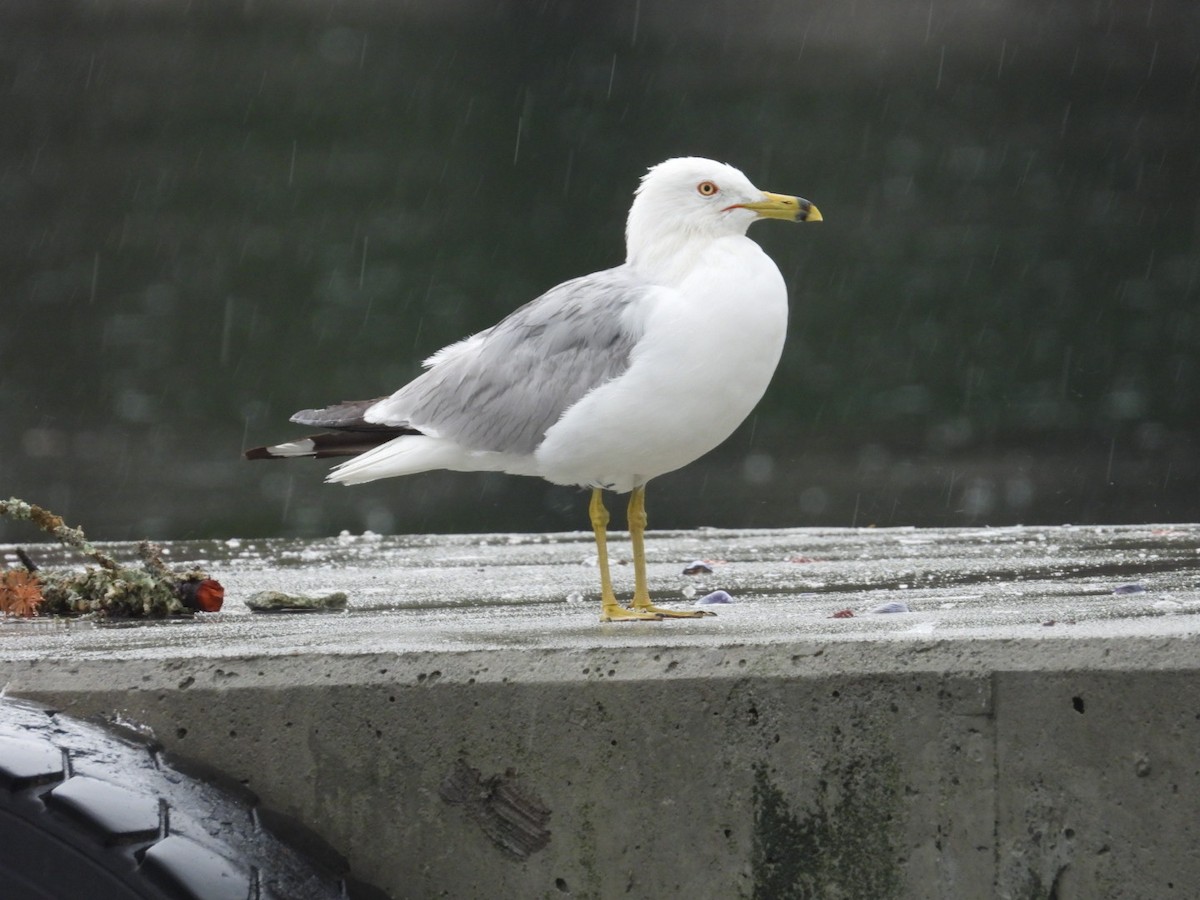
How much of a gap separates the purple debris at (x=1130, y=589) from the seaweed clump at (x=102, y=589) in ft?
7.01

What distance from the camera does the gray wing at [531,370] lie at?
3.92 metres

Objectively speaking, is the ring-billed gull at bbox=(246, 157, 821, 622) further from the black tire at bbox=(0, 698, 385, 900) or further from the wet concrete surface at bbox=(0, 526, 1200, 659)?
the black tire at bbox=(0, 698, 385, 900)

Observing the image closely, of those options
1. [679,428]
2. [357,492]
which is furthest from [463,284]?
[679,428]

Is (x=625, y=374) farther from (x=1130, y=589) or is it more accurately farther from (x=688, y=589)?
(x=1130, y=589)

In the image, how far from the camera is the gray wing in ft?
12.8

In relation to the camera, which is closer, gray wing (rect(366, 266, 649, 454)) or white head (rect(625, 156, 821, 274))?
gray wing (rect(366, 266, 649, 454))

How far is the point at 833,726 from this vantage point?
287 cm

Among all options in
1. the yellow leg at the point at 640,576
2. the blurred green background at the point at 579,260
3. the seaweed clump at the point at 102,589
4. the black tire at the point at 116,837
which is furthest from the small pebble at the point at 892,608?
the blurred green background at the point at 579,260

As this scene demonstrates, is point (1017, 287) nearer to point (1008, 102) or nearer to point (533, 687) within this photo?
point (1008, 102)

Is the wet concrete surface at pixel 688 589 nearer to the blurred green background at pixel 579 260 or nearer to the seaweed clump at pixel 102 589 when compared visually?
the seaweed clump at pixel 102 589

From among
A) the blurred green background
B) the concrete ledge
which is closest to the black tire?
the concrete ledge

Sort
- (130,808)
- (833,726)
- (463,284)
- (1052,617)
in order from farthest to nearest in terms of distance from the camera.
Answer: (463,284) → (1052,617) → (833,726) → (130,808)

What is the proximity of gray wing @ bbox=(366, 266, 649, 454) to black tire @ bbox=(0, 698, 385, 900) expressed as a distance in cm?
143

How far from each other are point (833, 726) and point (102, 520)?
11386 millimetres
